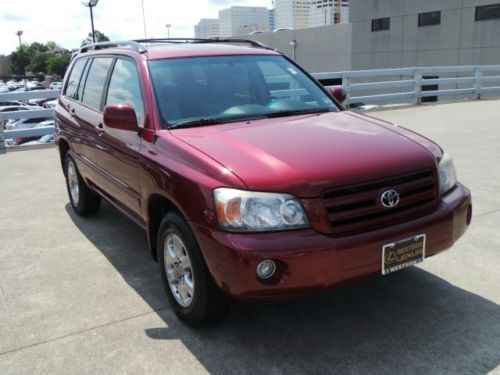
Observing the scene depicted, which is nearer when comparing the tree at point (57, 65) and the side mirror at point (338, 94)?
the side mirror at point (338, 94)

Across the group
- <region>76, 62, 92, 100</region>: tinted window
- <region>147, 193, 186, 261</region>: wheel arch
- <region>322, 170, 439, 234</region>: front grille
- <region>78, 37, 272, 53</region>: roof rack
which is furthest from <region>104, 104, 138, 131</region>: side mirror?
<region>76, 62, 92, 100</region>: tinted window

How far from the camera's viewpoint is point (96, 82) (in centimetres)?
502

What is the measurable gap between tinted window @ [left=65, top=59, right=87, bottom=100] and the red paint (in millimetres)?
1826

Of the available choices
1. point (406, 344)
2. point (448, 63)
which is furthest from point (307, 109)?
point (448, 63)

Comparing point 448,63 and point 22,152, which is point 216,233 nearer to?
point 22,152

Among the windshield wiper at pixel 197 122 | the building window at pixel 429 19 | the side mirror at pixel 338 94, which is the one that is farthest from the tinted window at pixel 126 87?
the building window at pixel 429 19

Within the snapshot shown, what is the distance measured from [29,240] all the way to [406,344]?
375 centimetres

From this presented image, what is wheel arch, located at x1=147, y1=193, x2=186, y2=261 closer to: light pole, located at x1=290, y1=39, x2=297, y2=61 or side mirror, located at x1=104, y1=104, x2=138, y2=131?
side mirror, located at x1=104, y1=104, x2=138, y2=131

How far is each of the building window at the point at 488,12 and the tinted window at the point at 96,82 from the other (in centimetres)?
3218

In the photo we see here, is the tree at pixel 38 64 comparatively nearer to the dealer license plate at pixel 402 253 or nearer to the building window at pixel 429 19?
the building window at pixel 429 19

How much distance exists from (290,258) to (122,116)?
1743 mm

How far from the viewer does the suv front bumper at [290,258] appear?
275cm

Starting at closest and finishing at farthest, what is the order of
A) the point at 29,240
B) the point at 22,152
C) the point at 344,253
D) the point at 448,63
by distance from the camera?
the point at 344,253 → the point at 29,240 → the point at 22,152 → the point at 448,63

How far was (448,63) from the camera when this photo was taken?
34562mm
